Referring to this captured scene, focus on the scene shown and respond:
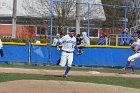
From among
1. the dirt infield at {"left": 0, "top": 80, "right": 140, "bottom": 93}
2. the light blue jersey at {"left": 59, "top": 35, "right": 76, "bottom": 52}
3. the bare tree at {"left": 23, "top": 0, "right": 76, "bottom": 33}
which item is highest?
the bare tree at {"left": 23, "top": 0, "right": 76, "bottom": 33}

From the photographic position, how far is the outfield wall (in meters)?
23.9

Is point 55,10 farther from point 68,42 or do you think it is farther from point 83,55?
point 68,42

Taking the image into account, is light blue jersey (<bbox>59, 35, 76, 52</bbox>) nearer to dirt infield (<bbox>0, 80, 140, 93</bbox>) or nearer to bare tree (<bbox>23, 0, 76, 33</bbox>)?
dirt infield (<bbox>0, 80, 140, 93</bbox>)

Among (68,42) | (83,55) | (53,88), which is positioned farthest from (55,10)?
(53,88)

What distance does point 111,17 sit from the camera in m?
48.7

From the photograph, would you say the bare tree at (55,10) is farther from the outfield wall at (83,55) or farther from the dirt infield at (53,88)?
the dirt infield at (53,88)

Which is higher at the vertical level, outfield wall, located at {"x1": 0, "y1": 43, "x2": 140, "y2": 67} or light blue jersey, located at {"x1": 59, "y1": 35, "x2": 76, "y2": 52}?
light blue jersey, located at {"x1": 59, "y1": 35, "x2": 76, "y2": 52}

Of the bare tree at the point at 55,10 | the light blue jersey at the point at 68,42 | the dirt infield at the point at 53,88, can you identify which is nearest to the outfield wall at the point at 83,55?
the light blue jersey at the point at 68,42

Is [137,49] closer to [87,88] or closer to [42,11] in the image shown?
[87,88]

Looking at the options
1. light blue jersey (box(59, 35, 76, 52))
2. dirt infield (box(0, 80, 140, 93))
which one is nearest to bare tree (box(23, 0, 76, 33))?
light blue jersey (box(59, 35, 76, 52))

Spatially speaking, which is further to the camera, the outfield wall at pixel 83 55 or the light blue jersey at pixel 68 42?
the outfield wall at pixel 83 55

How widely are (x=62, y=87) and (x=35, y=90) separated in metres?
0.86

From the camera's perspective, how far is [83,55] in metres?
24.0

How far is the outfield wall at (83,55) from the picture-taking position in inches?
940
